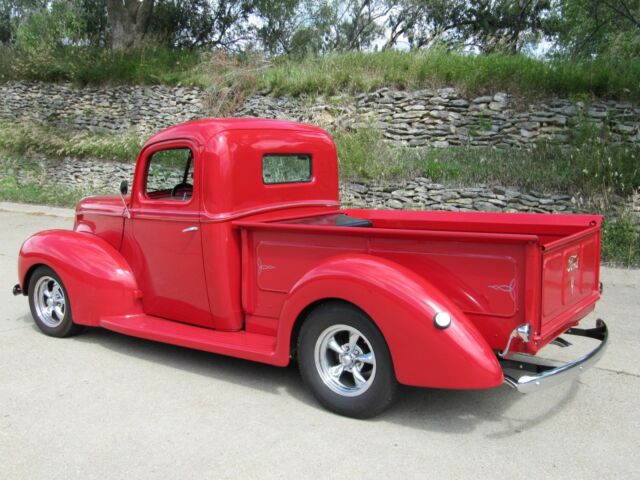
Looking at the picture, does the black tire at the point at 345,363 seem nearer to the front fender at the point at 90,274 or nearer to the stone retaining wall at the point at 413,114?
the front fender at the point at 90,274

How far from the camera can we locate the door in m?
4.58

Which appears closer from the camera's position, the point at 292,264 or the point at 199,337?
the point at 292,264

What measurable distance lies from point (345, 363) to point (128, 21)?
19.6 m

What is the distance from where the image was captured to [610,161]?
9.35m

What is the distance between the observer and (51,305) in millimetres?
5508

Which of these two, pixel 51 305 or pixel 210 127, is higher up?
pixel 210 127

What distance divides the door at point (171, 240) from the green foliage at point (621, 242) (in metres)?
6.02

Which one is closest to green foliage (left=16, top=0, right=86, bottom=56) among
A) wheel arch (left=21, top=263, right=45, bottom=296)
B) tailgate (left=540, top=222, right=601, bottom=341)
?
wheel arch (left=21, top=263, right=45, bottom=296)

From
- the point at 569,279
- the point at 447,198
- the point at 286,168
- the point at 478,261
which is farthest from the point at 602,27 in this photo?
the point at 478,261

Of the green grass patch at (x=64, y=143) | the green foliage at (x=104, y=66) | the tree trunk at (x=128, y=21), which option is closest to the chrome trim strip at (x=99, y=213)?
the green grass patch at (x=64, y=143)

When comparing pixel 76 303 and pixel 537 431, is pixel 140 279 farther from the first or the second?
pixel 537 431

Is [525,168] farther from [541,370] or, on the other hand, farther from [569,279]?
[541,370]

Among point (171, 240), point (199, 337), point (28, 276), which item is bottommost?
point (199, 337)

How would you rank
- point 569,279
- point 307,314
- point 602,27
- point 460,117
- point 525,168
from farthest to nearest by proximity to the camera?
1. point 602,27
2. point 460,117
3. point 525,168
4. point 307,314
5. point 569,279
